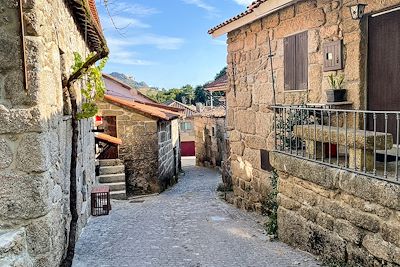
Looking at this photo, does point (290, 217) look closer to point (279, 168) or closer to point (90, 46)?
point (279, 168)

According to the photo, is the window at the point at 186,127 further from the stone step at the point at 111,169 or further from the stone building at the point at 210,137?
the stone step at the point at 111,169

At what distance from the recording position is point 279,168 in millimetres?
6180

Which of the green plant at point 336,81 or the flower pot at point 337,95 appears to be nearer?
the flower pot at point 337,95

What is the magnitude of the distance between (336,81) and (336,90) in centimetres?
28

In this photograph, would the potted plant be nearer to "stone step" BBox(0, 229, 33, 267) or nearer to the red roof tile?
the red roof tile

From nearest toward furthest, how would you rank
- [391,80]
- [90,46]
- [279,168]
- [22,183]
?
1. [22,183]
2. [391,80]
3. [279,168]
4. [90,46]

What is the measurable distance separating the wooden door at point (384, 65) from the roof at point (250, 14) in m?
1.72

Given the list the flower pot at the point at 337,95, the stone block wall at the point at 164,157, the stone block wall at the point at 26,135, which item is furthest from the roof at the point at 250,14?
the stone block wall at the point at 164,157

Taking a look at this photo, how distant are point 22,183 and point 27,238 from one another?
0.53m

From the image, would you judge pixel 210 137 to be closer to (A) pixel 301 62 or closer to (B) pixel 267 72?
(B) pixel 267 72

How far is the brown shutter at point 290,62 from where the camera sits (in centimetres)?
761

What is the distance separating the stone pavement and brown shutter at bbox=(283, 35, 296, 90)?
2.90 m

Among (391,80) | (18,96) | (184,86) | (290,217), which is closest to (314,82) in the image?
(391,80)

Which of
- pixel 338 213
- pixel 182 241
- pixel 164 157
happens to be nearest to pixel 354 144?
pixel 338 213
